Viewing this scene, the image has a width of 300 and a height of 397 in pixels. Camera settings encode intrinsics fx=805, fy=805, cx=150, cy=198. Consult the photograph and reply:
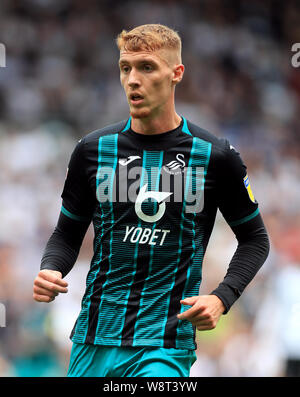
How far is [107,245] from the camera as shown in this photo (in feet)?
13.1

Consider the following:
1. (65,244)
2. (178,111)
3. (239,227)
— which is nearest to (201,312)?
(239,227)

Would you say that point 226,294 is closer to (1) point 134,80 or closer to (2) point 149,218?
(2) point 149,218

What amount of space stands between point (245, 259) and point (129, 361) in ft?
2.56

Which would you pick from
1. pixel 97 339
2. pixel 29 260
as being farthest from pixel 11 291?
pixel 97 339

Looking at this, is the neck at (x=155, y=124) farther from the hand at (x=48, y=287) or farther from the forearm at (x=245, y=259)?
the hand at (x=48, y=287)

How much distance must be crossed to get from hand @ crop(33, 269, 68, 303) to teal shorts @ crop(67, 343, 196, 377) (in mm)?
383

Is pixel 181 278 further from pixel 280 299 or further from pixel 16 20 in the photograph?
pixel 16 20

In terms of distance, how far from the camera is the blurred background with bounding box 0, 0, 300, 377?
8570mm

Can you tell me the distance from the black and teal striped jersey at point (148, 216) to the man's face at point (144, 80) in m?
0.17

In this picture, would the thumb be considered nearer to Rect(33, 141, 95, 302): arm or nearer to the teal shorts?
the teal shorts

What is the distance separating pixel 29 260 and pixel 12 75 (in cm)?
438

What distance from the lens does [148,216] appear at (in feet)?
12.9

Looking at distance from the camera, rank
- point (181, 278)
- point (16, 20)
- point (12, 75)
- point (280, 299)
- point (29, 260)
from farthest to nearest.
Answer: point (16, 20)
point (12, 75)
point (29, 260)
point (280, 299)
point (181, 278)

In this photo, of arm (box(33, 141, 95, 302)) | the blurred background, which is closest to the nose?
arm (box(33, 141, 95, 302))
